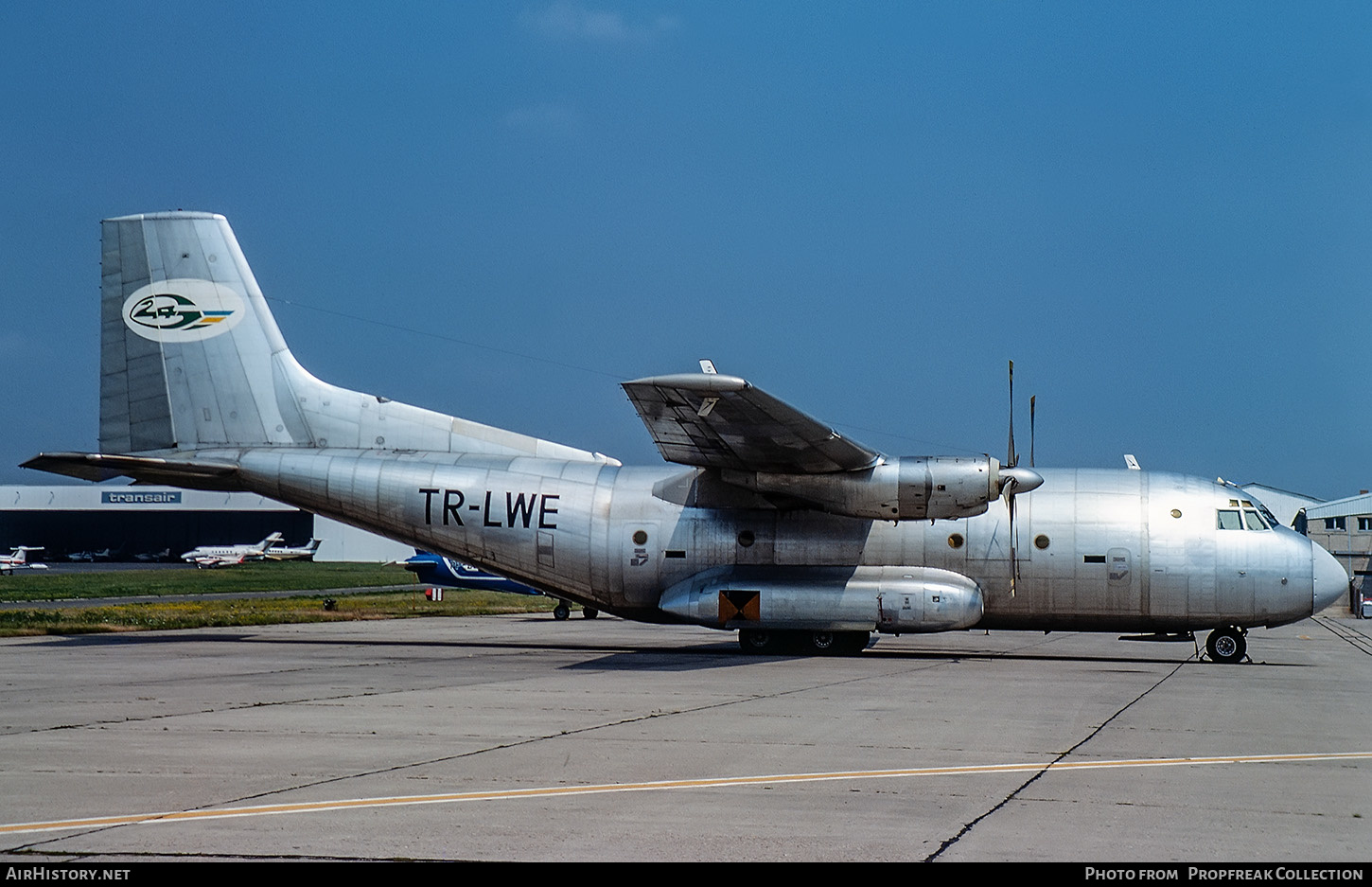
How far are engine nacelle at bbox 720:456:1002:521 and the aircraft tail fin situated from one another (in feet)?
20.0

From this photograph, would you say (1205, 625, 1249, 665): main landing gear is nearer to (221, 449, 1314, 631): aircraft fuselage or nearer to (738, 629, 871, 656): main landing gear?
(221, 449, 1314, 631): aircraft fuselage

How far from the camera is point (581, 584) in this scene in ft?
79.1

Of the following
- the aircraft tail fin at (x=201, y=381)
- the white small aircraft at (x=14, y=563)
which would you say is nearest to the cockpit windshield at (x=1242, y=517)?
the aircraft tail fin at (x=201, y=381)

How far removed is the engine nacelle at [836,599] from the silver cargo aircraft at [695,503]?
38 mm

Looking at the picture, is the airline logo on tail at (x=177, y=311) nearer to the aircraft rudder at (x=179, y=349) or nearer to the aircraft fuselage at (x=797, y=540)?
the aircraft rudder at (x=179, y=349)

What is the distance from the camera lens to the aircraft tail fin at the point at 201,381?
25.1 metres

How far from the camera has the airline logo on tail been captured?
82.9 ft

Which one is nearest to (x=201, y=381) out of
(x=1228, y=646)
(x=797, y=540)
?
(x=797, y=540)

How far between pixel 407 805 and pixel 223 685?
9.49 m

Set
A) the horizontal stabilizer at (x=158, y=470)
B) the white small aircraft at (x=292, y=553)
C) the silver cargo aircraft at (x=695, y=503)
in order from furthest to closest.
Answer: the white small aircraft at (x=292, y=553), the horizontal stabilizer at (x=158, y=470), the silver cargo aircraft at (x=695, y=503)

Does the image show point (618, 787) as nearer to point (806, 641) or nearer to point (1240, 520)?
point (806, 641)

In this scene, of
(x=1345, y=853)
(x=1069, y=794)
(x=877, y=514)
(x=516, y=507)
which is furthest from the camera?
(x=516, y=507)
